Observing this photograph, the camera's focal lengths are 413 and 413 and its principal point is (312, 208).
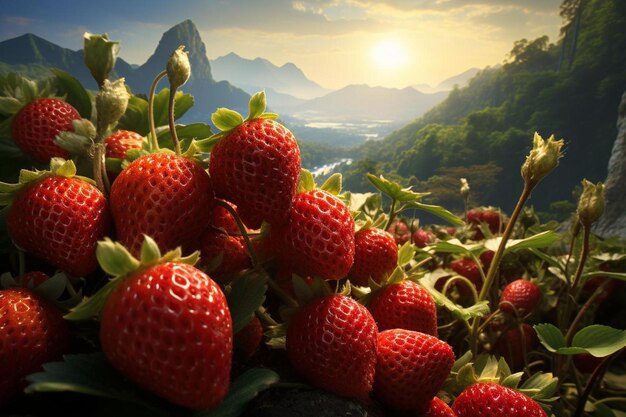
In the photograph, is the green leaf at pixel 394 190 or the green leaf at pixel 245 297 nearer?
the green leaf at pixel 245 297

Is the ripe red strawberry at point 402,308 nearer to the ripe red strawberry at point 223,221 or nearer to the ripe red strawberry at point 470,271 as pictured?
the ripe red strawberry at point 223,221

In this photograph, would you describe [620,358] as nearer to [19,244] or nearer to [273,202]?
[273,202]

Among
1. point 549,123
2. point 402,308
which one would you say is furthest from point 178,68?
point 549,123

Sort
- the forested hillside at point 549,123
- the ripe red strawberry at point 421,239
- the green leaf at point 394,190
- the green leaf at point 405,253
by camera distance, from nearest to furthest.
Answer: the green leaf at point 405,253
the green leaf at point 394,190
the ripe red strawberry at point 421,239
the forested hillside at point 549,123

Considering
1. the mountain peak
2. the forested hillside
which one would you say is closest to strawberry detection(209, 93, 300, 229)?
the forested hillside

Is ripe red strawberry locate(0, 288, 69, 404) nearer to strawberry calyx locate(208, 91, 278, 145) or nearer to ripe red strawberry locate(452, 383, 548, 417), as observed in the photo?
strawberry calyx locate(208, 91, 278, 145)

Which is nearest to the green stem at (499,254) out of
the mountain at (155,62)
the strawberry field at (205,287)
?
the strawberry field at (205,287)
